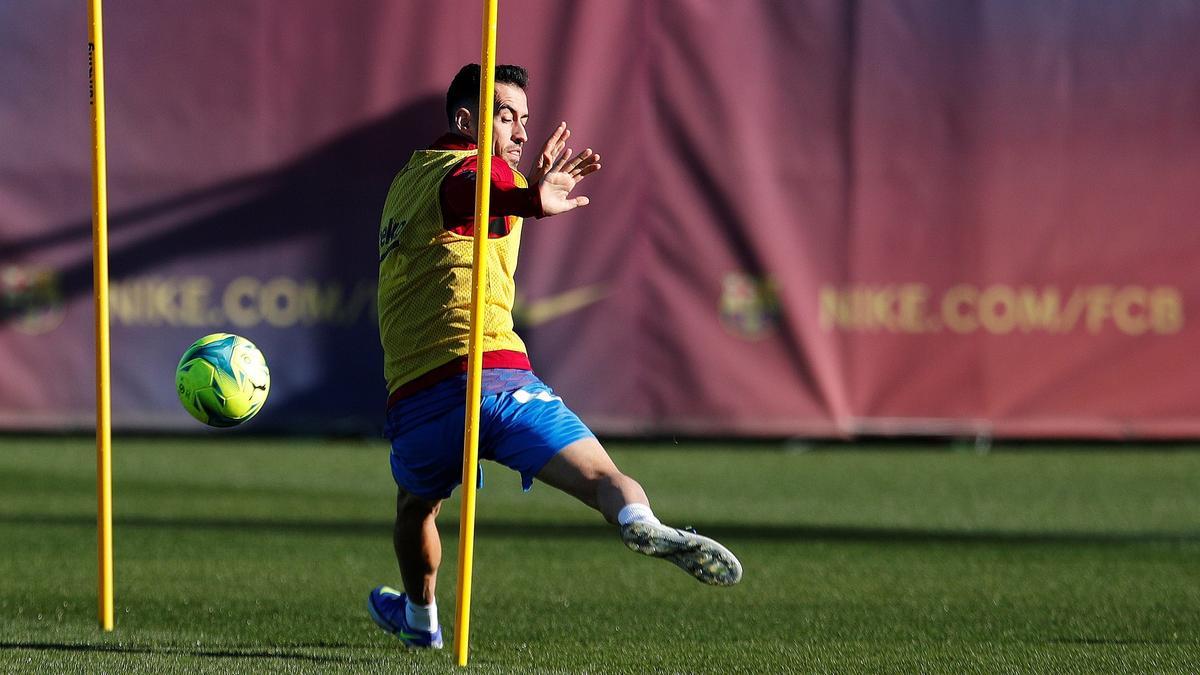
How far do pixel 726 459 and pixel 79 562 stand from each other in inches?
229

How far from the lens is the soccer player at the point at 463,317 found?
17.0 ft

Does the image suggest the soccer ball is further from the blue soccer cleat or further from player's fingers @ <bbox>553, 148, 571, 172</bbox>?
player's fingers @ <bbox>553, 148, 571, 172</bbox>

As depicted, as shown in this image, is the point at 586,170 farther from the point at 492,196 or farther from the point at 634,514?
the point at 634,514

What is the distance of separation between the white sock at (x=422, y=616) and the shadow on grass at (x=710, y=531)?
9.69 feet

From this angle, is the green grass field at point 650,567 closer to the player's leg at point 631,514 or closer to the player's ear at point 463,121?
the player's leg at point 631,514

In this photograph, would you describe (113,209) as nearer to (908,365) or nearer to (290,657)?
(908,365)

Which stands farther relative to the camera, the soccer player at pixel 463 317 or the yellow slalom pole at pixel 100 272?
the yellow slalom pole at pixel 100 272

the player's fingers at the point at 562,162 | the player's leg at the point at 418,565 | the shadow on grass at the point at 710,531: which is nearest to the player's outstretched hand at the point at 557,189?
the player's fingers at the point at 562,162

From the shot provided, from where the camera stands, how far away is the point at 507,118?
18.2ft

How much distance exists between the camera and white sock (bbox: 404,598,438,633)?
585cm

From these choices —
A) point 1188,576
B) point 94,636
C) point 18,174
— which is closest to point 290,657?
point 94,636

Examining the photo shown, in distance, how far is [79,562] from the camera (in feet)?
25.5

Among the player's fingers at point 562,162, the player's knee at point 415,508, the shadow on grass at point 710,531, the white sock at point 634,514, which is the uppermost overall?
the player's fingers at point 562,162

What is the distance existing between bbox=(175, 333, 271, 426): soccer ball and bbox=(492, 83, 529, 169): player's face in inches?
44.1
